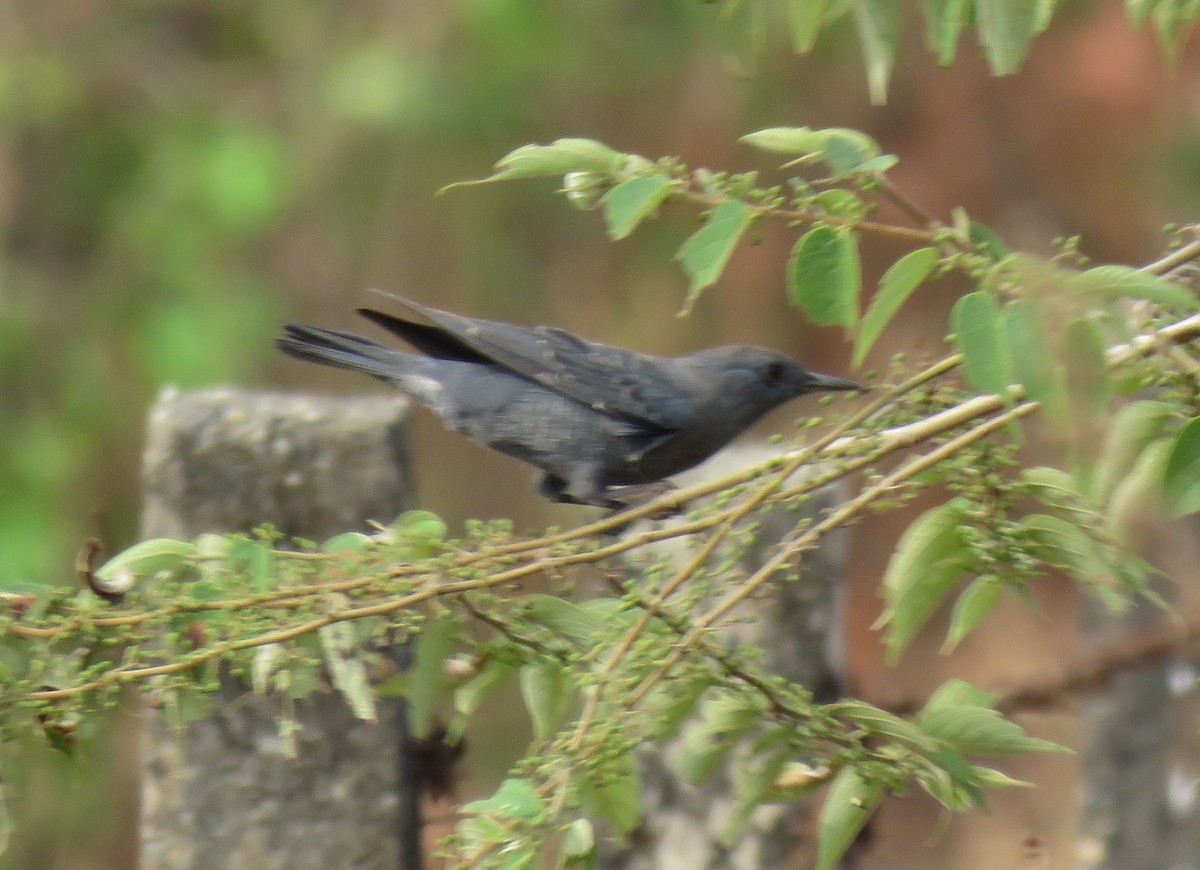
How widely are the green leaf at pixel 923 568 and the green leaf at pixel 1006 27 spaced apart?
0.52 metres

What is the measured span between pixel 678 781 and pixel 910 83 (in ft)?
15.4

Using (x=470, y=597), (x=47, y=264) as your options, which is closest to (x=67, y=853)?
(x=47, y=264)

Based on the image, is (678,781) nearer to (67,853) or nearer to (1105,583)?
(1105,583)

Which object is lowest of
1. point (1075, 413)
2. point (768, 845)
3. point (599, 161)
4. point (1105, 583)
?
point (768, 845)

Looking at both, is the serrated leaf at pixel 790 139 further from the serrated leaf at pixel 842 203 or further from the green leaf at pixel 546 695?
the green leaf at pixel 546 695

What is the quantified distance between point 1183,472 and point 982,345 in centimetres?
24

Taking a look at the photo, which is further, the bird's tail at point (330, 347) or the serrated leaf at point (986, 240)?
the bird's tail at point (330, 347)

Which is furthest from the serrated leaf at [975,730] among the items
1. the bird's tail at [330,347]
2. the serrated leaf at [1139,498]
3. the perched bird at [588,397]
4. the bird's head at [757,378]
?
the bird's tail at [330,347]

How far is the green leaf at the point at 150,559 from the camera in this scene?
1.69 m

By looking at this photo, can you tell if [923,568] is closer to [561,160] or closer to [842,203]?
[842,203]

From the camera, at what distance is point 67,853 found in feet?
17.4

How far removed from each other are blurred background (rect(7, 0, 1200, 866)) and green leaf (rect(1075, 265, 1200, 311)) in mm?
4412

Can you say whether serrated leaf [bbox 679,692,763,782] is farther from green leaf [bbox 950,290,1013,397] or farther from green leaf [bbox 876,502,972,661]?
green leaf [bbox 950,290,1013,397]

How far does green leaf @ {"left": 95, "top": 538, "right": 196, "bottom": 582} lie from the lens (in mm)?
1692
